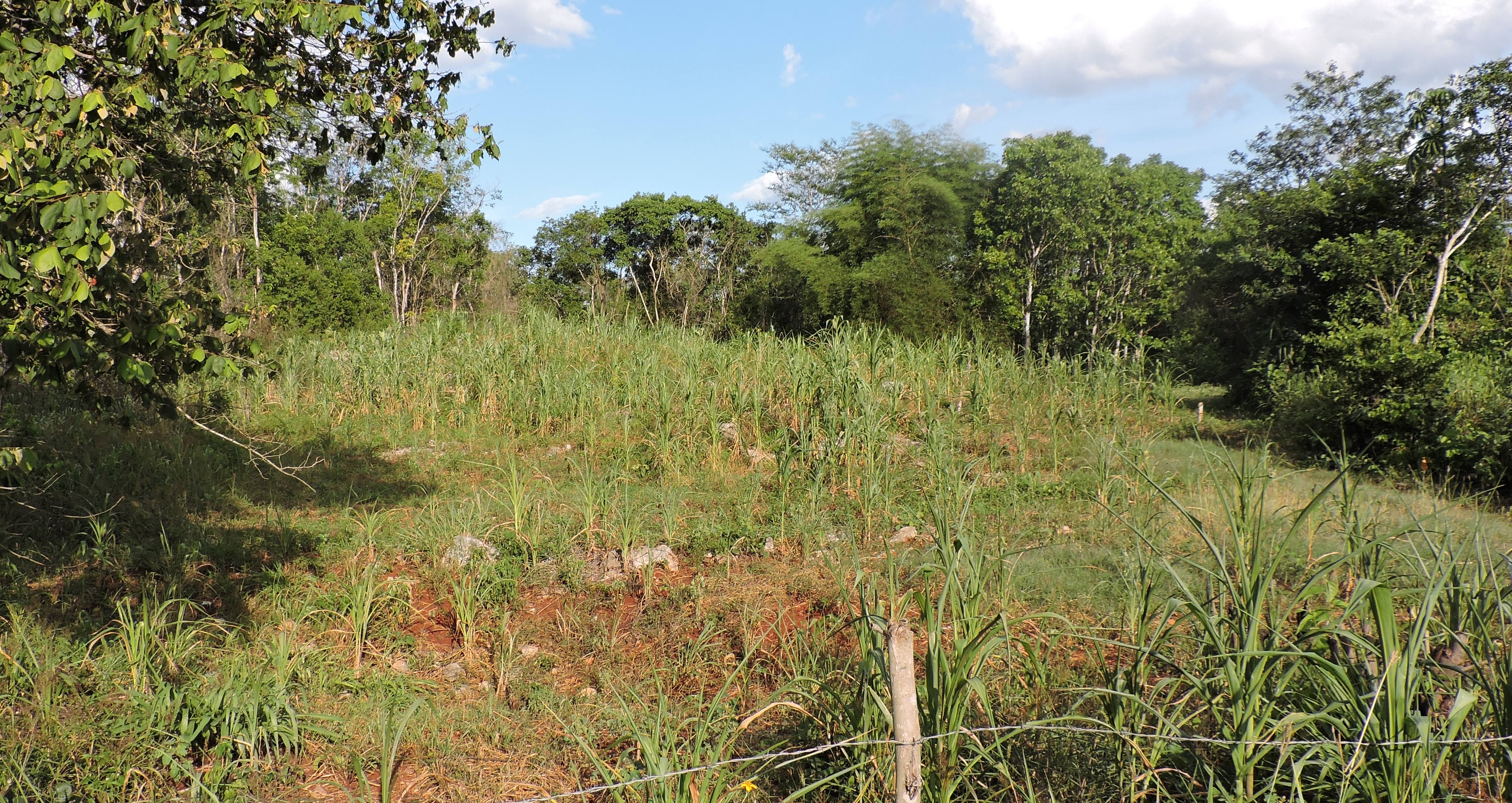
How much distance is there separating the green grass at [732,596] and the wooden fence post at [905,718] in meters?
0.14

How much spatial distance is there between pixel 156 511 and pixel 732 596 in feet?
12.0

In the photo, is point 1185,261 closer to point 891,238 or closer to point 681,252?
point 891,238

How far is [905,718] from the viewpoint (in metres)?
1.94

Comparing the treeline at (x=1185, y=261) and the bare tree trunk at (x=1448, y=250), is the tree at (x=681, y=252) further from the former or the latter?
the bare tree trunk at (x=1448, y=250)

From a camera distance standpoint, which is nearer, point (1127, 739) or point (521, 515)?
point (1127, 739)

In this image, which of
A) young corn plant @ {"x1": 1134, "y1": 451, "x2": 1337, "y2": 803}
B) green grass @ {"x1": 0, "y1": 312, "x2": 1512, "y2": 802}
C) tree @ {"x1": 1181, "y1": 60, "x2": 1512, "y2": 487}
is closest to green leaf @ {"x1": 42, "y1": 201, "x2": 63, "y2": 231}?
green grass @ {"x1": 0, "y1": 312, "x2": 1512, "y2": 802}

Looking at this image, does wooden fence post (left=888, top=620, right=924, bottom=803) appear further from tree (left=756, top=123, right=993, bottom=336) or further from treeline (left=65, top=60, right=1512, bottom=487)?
tree (left=756, top=123, right=993, bottom=336)

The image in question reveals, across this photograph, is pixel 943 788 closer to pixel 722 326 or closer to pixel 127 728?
pixel 127 728

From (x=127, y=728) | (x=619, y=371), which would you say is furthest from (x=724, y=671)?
(x=619, y=371)

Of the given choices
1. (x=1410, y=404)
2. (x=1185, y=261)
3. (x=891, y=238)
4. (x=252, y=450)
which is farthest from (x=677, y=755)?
(x=1185, y=261)

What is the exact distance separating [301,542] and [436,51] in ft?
9.17

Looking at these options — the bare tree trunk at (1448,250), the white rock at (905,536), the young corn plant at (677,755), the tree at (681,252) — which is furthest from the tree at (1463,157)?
the tree at (681,252)

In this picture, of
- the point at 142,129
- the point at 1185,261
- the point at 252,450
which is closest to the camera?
the point at 252,450

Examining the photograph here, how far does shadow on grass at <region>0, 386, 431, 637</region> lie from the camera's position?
4125 millimetres
